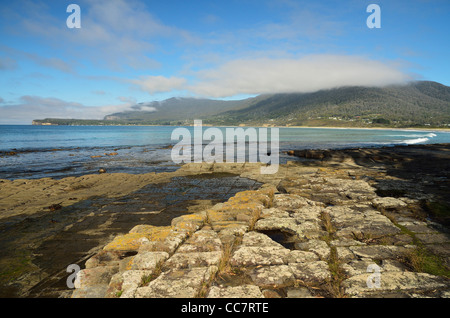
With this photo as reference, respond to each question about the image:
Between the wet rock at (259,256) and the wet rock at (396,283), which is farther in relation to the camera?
the wet rock at (259,256)

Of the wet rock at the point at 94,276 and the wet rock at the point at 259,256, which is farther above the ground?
the wet rock at the point at 259,256

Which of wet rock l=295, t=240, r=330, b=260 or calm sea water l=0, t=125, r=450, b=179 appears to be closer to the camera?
wet rock l=295, t=240, r=330, b=260

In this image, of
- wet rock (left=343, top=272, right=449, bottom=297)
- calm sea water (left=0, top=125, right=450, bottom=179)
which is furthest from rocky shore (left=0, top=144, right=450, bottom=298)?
calm sea water (left=0, top=125, right=450, bottom=179)

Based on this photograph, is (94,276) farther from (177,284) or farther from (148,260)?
(177,284)

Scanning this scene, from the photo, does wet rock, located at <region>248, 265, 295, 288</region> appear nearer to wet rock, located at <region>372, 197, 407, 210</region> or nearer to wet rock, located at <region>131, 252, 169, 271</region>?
wet rock, located at <region>131, 252, 169, 271</region>

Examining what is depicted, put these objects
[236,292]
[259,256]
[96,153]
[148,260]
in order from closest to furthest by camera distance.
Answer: [236,292]
[148,260]
[259,256]
[96,153]

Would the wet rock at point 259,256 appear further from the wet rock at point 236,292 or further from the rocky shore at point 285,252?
the wet rock at point 236,292

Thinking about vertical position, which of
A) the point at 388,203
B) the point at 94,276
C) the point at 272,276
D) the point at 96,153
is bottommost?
the point at 94,276

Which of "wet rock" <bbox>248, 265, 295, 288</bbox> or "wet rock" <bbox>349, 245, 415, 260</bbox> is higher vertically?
"wet rock" <bbox>349, 245, 415, 260</bbox>

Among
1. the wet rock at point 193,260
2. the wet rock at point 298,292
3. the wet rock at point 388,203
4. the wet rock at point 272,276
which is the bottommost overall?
the wet rock at point 298,292

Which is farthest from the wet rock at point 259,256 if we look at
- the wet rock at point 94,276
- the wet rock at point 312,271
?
the wet rock at point 94,276

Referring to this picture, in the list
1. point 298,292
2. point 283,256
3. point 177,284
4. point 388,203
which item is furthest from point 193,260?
point 388,203
